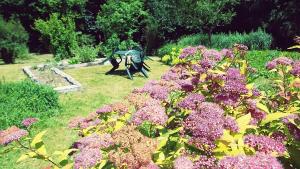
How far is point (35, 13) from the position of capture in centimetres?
2572

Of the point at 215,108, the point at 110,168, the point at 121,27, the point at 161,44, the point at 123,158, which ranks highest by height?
the point at 215,108

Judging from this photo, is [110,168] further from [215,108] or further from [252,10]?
[252,10]

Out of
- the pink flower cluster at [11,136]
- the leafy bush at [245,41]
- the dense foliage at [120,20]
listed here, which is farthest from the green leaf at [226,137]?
the dense foliage at [120,20]

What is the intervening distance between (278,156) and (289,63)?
175cm

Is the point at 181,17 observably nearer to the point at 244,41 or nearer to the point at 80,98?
the point at 244,41

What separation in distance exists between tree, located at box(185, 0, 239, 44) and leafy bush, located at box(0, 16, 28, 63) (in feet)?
28.1

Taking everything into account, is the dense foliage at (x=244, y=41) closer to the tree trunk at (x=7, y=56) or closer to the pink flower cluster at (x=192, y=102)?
the tree trunk at (x=7, y=56)

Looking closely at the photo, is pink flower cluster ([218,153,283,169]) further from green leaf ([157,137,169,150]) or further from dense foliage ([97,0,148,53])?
dense foliage ([97,0,148,53])

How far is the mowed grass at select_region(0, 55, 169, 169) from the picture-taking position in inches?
241

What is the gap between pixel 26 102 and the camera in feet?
26.6

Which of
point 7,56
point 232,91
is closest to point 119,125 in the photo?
point 232,91

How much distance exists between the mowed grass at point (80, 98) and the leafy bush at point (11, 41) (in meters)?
3.16

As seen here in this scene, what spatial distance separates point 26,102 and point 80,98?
187 cm

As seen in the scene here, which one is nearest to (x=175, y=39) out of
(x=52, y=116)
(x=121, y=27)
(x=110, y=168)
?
Answer: (x=121, y=27)
